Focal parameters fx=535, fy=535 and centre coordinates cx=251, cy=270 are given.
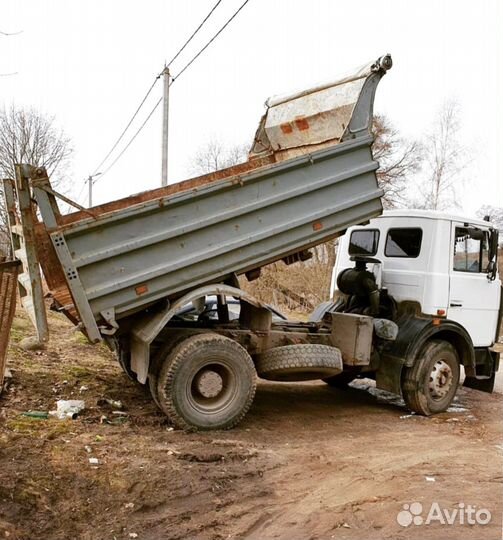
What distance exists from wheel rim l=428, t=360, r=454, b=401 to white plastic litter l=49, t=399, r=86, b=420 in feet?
13.1

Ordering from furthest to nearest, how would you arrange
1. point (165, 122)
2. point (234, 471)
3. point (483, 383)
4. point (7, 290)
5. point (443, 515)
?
point (165, 122) → point (483, 383) → point (7, 290) → point (234, 471) → point (443, 515)

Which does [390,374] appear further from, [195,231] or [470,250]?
[195,231]

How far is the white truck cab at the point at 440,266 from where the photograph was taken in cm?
647

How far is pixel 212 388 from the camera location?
16.9 ft

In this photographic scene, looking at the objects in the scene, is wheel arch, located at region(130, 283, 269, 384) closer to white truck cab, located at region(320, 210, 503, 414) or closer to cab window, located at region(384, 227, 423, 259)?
white truck cab, located at region(320, 210, 503, 414)

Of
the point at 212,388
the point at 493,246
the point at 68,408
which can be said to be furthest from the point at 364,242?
the point at 68,408

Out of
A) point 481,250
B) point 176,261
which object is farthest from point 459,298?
point 176,261

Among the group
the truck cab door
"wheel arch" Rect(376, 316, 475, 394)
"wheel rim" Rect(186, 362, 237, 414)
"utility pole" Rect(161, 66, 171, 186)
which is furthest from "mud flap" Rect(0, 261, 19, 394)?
"utility pole" Rect(161, 66, 171, 186)

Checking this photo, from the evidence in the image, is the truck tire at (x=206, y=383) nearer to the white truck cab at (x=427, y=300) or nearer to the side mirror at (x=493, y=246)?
the white truck cab at (x=427, y=300)

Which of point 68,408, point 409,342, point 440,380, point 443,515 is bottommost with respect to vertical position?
point 443,515

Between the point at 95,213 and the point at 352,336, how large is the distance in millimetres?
3086

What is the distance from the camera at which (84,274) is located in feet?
14.9

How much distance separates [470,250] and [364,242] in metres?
1.37

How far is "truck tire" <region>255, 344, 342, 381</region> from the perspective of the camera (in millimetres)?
5398
